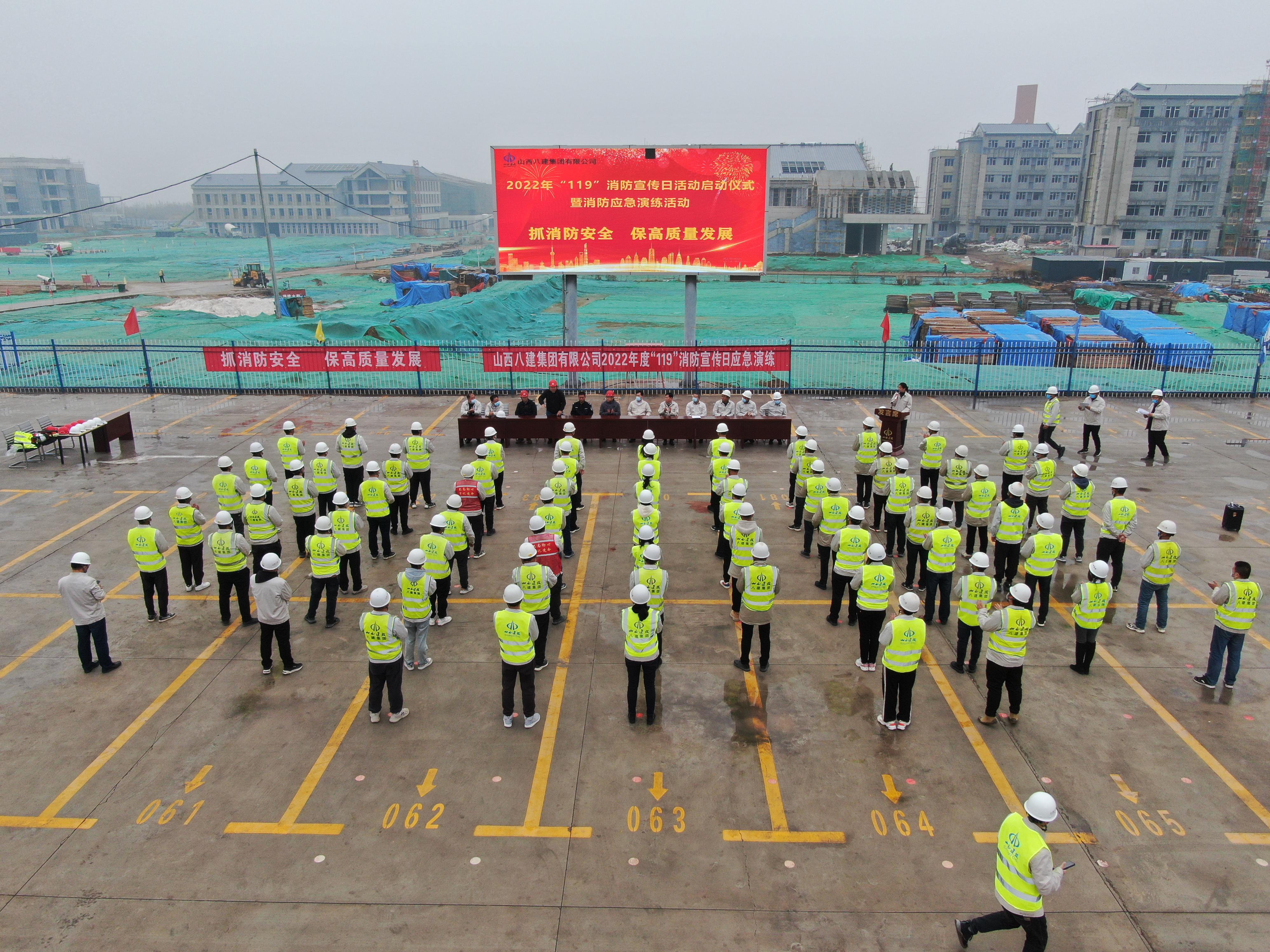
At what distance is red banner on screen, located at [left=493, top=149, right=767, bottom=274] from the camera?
71.6 feet

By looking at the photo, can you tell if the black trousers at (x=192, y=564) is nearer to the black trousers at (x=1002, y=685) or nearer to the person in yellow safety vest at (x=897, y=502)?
the person in yellow safety vest at (x=897, y=502)

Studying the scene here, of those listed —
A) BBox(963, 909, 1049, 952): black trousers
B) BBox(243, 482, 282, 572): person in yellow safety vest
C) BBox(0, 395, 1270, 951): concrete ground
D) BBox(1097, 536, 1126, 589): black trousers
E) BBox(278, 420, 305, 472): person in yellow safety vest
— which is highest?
BBox(278, 420, 305, 472): person in yellow safety vest

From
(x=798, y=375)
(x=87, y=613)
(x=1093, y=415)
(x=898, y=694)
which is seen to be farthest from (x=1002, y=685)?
(x=798, y=375)

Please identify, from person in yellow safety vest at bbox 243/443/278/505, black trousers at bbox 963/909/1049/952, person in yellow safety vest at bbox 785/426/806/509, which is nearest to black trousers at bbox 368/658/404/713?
person in yellow safety vest at bbox 243/443/278/505

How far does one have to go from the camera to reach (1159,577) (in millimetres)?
11094

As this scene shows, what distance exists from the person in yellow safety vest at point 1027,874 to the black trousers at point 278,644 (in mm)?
8275

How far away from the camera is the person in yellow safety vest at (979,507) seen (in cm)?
1288

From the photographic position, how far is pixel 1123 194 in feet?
259

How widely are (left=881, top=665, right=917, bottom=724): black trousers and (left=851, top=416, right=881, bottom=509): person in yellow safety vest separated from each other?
6.12 m

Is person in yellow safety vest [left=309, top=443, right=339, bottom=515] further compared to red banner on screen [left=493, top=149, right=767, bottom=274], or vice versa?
red banner on screen [left=493, top=149, right=767, bottom=274]

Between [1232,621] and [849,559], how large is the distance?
4.51 m

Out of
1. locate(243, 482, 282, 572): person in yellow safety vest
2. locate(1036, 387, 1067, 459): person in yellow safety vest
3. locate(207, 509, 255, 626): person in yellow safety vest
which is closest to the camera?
locate(207, 509, 255, 626): person in yellow safety vest

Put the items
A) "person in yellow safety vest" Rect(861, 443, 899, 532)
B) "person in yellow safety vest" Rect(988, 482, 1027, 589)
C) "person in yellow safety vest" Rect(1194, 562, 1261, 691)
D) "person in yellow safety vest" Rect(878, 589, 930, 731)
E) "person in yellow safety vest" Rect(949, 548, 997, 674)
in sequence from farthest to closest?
"person in yellow safety vest" Rect(861, 443, 899, 532), "person in yellow safety vest" Rect(988, 482, 1027, 589), "person in yellow safety vest" Rect(949, 548, 997, 674), "person in yellow safety vest" Rect(1194, 562, 1261, 691), "person in yellow safety vest" Rect(878, 589, 930, 731)

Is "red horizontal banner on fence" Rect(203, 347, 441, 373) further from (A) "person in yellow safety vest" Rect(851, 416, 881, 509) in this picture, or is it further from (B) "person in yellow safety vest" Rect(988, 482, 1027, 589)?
(B) "person in yellow safety vest" Rect(988, 482, 1027, 589)
